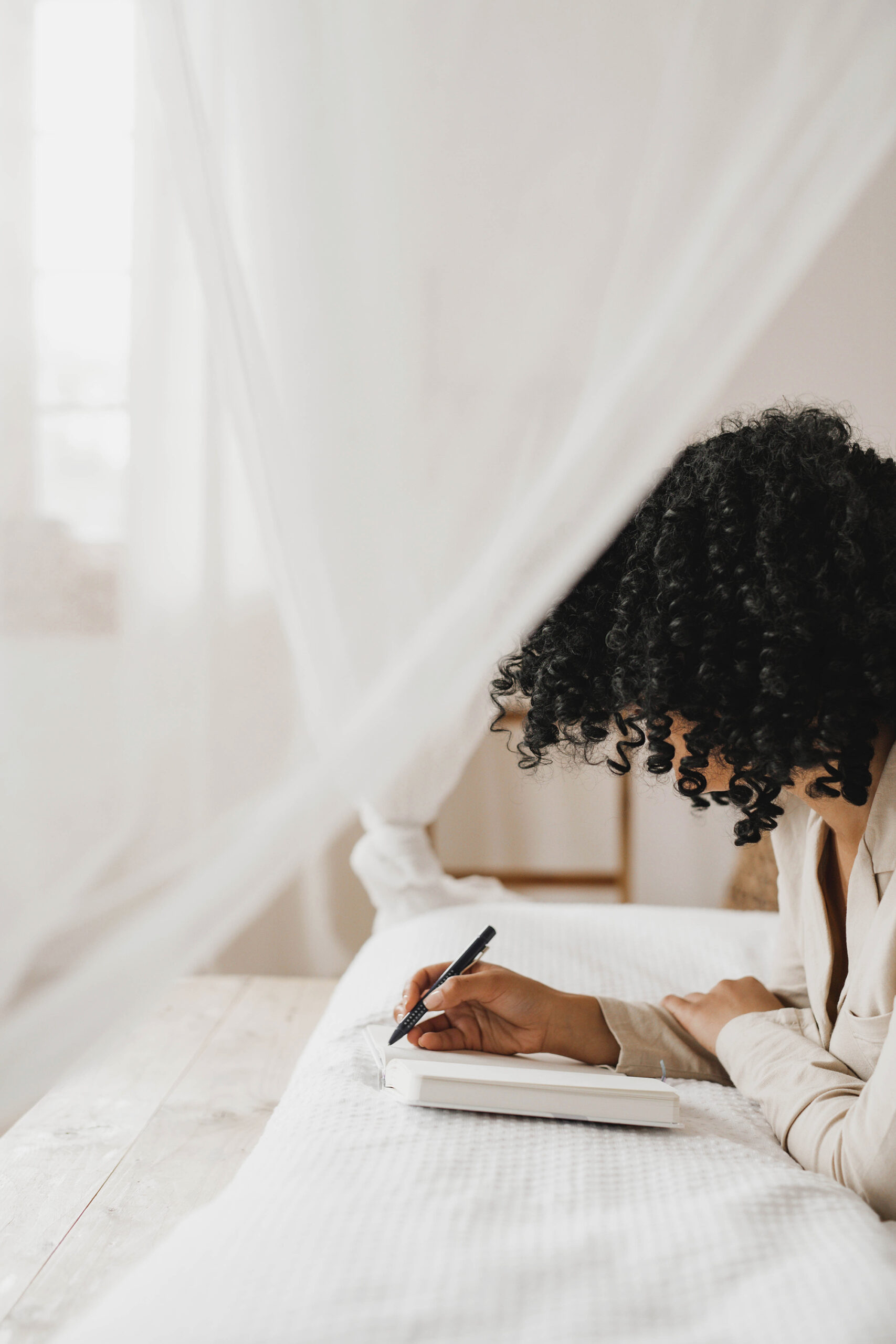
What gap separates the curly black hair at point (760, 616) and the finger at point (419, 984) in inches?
11.8

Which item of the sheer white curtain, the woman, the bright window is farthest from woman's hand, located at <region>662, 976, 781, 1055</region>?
the bright window

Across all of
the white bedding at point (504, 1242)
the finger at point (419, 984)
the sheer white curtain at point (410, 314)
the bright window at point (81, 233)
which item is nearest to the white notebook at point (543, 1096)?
the white bedding at point (504, 1242)

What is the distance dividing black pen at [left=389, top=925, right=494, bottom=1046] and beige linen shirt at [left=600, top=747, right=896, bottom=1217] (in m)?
0.17

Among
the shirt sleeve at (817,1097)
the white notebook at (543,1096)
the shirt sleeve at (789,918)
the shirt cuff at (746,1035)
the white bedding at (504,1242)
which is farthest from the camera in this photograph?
the shirt sleeve at (789,918)

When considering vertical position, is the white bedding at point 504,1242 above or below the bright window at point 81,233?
below

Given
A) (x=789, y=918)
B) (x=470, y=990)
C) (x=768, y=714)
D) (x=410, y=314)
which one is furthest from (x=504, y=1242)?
(x=410, y=314)

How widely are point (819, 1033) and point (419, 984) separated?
0.38m

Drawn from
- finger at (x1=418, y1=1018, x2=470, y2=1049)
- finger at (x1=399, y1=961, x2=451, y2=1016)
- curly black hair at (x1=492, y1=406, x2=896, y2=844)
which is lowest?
finger at (x1=418, y1=1018, x2=470, y2=1049)

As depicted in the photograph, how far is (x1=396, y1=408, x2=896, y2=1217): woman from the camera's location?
0.81 meters

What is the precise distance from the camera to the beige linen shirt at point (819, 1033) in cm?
76

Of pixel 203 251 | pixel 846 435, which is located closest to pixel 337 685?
pixel 203 251

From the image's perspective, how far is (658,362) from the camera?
1034mm

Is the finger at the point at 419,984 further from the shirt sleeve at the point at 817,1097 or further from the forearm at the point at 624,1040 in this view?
the shirt sleeve at the point at 817,1097

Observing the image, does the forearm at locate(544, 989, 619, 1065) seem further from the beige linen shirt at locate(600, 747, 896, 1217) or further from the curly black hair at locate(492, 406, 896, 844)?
the curly black hair at locate(492, 406, 896, 844)
